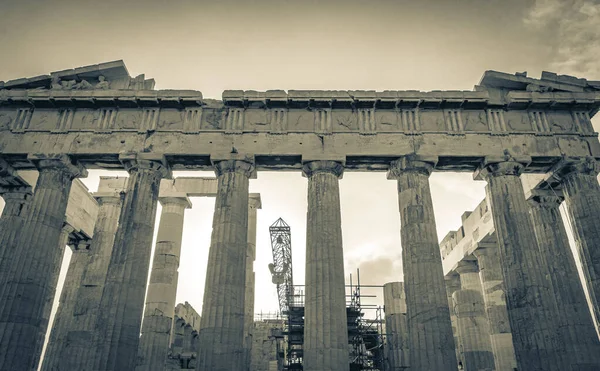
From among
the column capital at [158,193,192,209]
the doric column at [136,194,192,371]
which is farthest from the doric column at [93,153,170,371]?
the column capital at [158,193,192,209]

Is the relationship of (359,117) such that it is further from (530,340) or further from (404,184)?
(530,340)

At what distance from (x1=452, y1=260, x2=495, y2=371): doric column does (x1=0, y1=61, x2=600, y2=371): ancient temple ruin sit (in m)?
2.07

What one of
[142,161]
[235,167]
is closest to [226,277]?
[235,167]

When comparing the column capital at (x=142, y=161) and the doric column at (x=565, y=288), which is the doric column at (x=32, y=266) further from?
the doric column at (x=565, y=288)

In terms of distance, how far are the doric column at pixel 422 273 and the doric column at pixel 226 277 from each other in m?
6.80

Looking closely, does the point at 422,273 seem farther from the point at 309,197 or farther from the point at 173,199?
the point at 173,199

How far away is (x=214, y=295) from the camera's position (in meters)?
17.6

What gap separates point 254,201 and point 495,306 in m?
15.5

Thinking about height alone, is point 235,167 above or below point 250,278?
above

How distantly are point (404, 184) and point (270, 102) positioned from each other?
24.5ft

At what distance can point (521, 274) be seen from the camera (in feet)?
59.4

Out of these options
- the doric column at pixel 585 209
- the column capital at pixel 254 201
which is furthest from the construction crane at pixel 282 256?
the doric column at pixel 585 209

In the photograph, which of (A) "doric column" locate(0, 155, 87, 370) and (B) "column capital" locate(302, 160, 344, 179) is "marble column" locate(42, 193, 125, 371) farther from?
(B) "column capital" locate(302, 160, 344, 179)

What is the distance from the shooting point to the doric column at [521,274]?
55.6 feet
